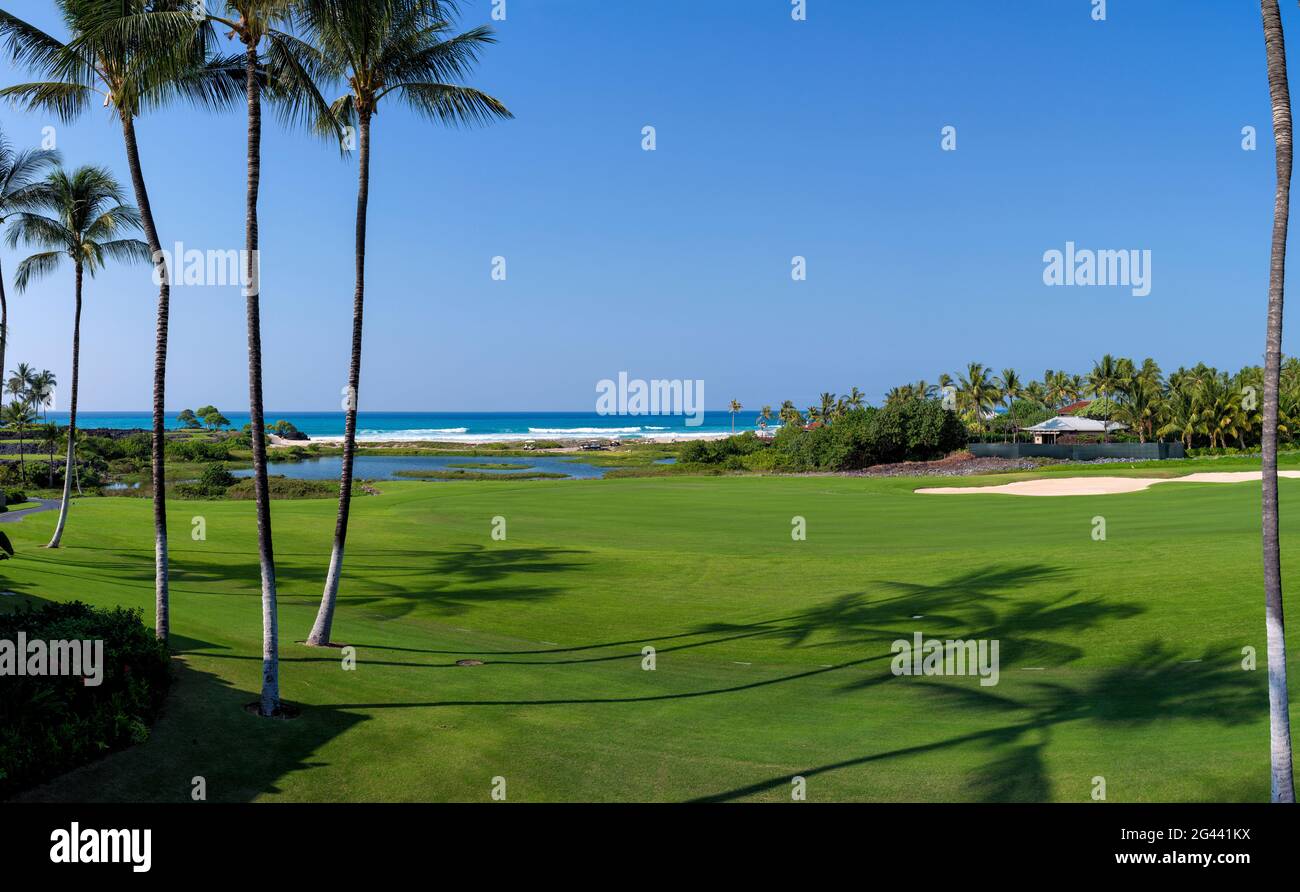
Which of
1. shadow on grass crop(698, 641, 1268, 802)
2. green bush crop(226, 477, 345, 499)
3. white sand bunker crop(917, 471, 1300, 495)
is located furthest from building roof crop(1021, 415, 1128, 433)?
shadow on grass crop(698, 641, 1268, 802)

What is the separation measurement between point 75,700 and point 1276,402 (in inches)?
555

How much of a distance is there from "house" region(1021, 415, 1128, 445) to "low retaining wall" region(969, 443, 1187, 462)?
54.0ft

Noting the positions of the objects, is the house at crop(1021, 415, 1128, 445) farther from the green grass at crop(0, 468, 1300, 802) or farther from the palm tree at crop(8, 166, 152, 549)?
the palm tree at crop(8, 166, 152, 549)

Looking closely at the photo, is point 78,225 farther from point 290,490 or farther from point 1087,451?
point 1087,451

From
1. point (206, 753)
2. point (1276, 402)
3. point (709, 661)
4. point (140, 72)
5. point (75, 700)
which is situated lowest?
point (709, 661)

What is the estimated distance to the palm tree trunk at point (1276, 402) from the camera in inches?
347

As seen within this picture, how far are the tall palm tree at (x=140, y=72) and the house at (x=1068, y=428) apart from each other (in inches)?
4034

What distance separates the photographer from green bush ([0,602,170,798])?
870cm

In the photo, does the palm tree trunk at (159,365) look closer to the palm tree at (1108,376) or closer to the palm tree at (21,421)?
the palm tree at (21,421)

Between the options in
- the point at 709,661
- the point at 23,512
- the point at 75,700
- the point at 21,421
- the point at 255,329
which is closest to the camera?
the point at 75,700

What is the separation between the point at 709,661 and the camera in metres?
17.5

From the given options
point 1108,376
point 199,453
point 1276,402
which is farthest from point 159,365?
point 1108,376
